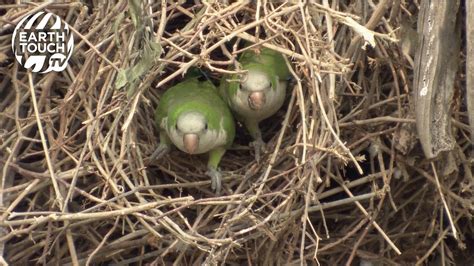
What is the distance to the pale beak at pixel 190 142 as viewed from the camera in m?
2.15

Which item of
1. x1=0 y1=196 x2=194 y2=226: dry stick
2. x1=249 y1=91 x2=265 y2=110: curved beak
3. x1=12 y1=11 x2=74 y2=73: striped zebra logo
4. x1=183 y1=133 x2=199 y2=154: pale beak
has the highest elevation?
x1=12 y1=11 x2=74 y2=73: striped zebra logo

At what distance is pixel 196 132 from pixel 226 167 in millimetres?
165

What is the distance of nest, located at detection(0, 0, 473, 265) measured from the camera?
6.22 feet

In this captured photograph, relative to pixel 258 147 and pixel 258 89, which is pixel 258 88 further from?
pixel 258 147

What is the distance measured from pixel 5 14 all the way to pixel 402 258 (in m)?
1.14

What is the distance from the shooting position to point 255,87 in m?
2.18

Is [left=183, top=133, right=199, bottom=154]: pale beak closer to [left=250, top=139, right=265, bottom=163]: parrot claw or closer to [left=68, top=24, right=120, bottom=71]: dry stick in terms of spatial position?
[left=250, top=139, right=265, bottom=163]: parrot claw

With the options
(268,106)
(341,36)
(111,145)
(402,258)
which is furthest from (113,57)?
(402,258)

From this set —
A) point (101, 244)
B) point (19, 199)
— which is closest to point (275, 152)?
point (101, 244)

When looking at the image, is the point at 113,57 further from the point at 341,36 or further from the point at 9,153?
the point at 341,36

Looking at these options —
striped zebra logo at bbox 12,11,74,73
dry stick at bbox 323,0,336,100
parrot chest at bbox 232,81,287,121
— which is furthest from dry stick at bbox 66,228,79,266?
dry stick at bbox 323,0,336,100

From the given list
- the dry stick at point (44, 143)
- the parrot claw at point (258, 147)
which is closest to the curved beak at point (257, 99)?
the parrot claw at point (258, 147)

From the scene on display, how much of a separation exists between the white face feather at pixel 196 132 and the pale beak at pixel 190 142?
0.4 inches

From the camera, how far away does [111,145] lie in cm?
207
